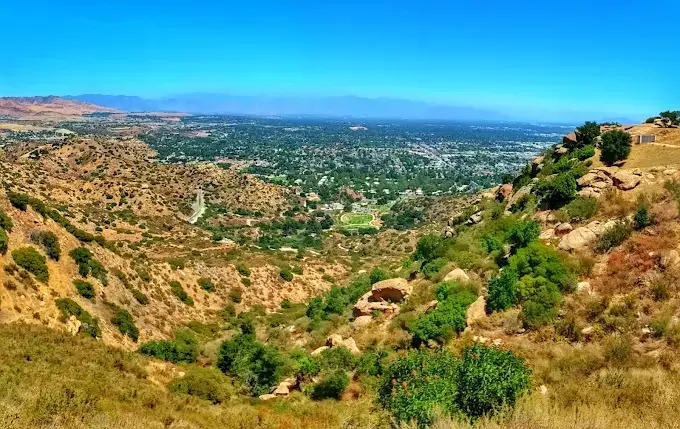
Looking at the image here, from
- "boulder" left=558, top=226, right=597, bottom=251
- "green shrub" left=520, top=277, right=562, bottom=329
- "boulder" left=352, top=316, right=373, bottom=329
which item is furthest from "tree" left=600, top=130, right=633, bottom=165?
"boulder" left=352, top=316, right=373, bottom=329

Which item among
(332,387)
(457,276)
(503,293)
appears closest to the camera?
(332,387)

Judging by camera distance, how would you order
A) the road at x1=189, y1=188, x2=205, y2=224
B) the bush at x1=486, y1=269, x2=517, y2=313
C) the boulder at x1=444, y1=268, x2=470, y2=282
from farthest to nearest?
the road at x1=189, y1=188, x2=205, y2=224
the boulder at x1=444, y1=268, x2=470, y2=282
the bush at x1=486, y1=269, x2=517, y2=313

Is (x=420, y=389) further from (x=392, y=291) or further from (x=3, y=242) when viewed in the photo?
(x=3, y=242)

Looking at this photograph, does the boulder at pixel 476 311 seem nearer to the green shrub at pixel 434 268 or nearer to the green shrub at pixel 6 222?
the green shrub at pixel 434 268

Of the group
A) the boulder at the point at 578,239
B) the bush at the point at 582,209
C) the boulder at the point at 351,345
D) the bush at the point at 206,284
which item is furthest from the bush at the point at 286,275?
the boulder at the point at 578,239

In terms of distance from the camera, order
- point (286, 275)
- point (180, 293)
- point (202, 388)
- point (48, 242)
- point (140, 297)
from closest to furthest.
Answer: point (202, 388) → point (48, 242) → point (140, 297) → point (180, 293) → point (286, 275)

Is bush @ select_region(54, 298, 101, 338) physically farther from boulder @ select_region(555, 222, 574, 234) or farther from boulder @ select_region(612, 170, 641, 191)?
boulder @ select_region(612, 170, 641, 191)

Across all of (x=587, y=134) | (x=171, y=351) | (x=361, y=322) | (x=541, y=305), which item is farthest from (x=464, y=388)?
(x=587, y=134)
